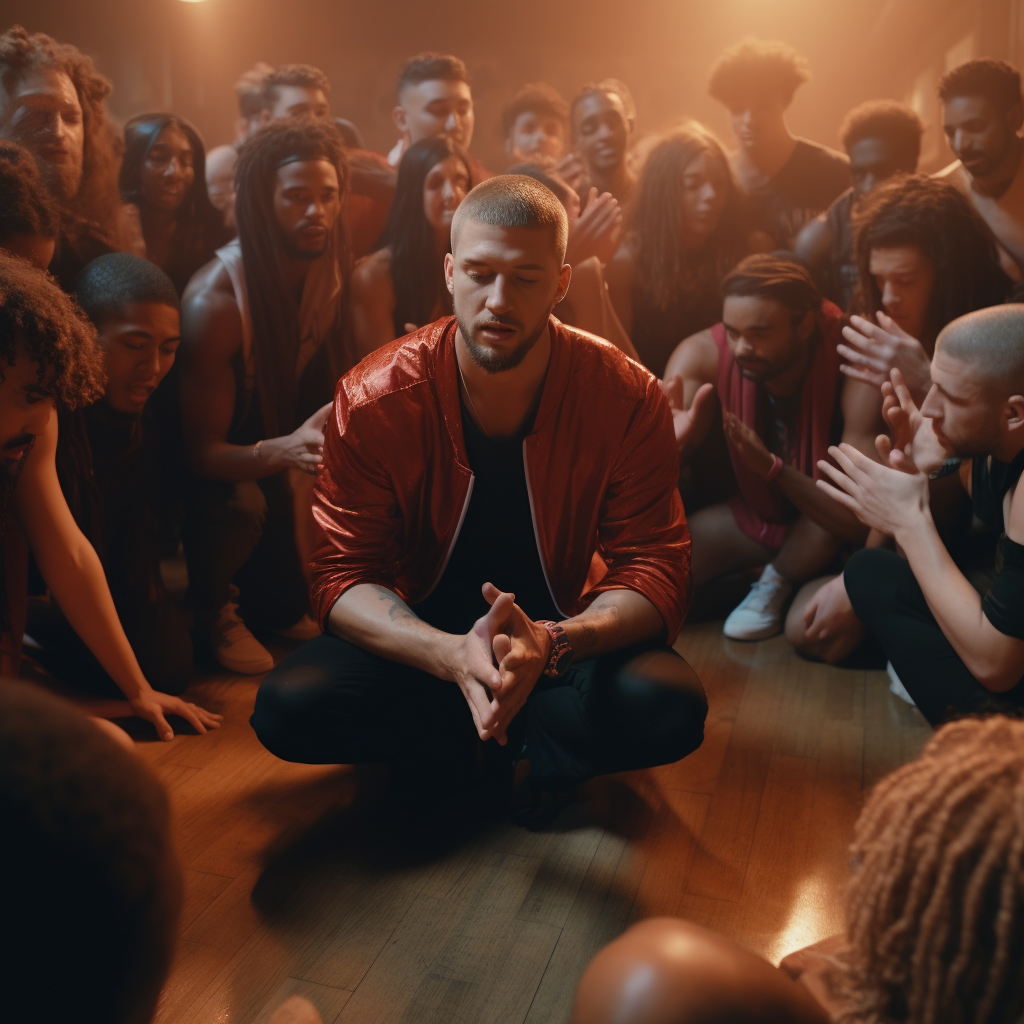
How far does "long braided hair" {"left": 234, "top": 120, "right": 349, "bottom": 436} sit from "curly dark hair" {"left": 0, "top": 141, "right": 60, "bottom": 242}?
2.42 ft

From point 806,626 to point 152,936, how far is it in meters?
2.79

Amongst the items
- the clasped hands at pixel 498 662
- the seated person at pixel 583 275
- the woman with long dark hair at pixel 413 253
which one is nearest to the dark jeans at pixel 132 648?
the woman with long dark hair at pixel 413 253

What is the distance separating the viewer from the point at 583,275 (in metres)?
3.60

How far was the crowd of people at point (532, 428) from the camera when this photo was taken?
7.13 feet

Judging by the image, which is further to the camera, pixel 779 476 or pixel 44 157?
pixel 779 476

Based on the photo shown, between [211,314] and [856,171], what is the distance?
8.12ft

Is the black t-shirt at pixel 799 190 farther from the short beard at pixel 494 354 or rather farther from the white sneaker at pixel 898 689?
the short beard at pixel 494 354

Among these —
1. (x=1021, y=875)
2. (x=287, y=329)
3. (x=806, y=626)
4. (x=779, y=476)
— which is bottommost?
(x=806, y=626)

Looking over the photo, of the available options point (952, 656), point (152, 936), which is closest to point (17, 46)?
point (152, 936)

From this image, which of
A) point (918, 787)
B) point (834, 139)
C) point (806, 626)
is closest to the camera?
point (918, 787)

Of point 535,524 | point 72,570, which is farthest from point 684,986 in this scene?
point 72,570

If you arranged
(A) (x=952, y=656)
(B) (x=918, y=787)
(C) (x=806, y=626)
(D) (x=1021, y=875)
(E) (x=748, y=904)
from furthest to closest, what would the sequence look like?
(C) (x=806, y=626)
(A) (x=952, y=656)
(E) (x=748, y=904)
(B) (x=918, y=787)
(D) (x=1021, y=875)

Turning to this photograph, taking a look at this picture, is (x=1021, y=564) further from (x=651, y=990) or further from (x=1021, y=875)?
(x=651, y=990)

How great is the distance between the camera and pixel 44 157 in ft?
9.73
